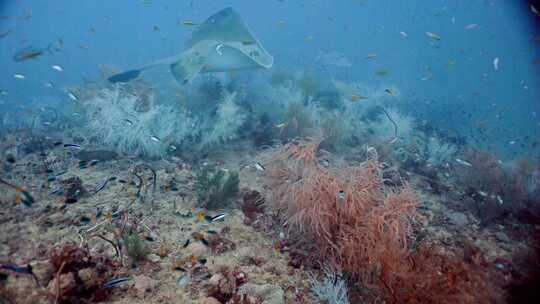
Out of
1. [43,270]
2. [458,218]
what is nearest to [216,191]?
[43,270]

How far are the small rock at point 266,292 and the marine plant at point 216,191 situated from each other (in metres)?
2.28

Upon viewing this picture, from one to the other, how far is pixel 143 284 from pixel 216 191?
8.03 ft

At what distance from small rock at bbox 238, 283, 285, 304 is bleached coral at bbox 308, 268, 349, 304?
474 mm

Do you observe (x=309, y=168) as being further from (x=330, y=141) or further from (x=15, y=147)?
(x=15, y=147)

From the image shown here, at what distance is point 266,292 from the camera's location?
364cm

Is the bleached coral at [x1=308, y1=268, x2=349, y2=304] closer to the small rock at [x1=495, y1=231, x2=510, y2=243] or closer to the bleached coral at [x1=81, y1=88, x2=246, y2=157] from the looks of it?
the small rock at [x1=495, y1=231, x2=510, y2=243]

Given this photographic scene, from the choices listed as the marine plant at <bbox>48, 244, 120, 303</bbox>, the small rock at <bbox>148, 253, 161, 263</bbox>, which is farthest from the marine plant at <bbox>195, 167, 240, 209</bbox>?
the marine plant at <bbox>48, 244, 120, 303</bbox>

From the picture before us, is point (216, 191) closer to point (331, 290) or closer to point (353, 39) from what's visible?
point (331, 290)

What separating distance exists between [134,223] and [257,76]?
1480 centimetres

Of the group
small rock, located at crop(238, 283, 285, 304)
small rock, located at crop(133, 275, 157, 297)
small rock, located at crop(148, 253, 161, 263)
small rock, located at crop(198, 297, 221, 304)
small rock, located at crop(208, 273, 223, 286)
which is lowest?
small rock, located at crop(238, 283, 285, 304)

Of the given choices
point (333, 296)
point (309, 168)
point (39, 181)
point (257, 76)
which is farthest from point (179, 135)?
point (257, 76)

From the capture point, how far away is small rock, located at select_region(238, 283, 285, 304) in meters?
3.55

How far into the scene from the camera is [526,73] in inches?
4245

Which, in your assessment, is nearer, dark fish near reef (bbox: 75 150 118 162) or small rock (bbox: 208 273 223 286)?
small rock (bbox: 208 273 223 286)
